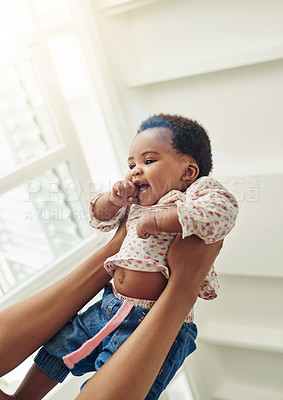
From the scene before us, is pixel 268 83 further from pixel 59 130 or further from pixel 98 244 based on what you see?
pixel 98 244

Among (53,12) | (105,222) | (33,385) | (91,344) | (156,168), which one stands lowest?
(33,385)

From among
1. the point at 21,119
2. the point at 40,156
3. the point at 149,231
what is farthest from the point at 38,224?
the point at 149,231

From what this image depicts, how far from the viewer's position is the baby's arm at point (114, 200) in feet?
3.64

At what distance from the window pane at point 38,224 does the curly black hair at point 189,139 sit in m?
0.73

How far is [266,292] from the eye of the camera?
5.95 ft

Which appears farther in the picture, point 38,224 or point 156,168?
point 38,224

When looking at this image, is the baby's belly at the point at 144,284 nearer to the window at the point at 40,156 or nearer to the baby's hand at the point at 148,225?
the baby's hand at the point at 148,225

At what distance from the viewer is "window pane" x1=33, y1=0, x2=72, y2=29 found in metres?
1.76

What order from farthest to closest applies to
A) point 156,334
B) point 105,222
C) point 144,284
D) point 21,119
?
1. point 21,119
2. point 105,222
3. point 144,284
4. point 156,334

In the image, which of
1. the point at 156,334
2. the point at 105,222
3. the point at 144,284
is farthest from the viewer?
the point at 105,222

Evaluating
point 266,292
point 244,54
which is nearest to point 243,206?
point 266,292

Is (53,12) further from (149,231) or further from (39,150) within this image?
(149,231)

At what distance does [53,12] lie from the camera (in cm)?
178

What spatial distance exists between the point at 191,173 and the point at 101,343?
0.48 meters
